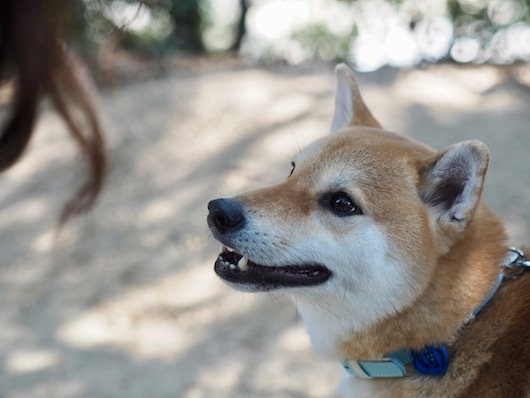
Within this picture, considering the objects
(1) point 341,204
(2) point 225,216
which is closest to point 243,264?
(2) point 225,216

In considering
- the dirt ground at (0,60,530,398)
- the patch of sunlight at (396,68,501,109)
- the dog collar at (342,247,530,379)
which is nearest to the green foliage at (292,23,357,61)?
the dirt ground at (0,60,530,398)

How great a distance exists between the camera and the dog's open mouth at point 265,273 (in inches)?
89.3

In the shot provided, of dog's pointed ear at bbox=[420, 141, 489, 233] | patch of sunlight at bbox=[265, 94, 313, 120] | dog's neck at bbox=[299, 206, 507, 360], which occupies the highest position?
dog's pointed ear at bbox=[420, 141, 489, 233]

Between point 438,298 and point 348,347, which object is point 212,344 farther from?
point 438,298

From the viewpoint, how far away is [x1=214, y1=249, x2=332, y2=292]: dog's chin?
7.44ft

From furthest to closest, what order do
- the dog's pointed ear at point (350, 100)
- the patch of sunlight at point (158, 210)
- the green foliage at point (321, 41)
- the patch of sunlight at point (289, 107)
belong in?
Result: the green foliage at point (321, 41)
the patch of sunlight at point (289, 107)
the patch of sunlight at point (158, 210)
the dog's pointed ear at point (350, 100)

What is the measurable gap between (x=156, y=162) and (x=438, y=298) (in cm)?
392

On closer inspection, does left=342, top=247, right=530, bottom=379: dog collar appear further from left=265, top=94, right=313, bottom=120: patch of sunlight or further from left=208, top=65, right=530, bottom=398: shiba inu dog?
left=265, top=94, right=313, bottom=120: patch of sunlight

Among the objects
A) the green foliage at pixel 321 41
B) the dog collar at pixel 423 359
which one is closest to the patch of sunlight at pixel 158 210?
the dog collar at pixel 423 359

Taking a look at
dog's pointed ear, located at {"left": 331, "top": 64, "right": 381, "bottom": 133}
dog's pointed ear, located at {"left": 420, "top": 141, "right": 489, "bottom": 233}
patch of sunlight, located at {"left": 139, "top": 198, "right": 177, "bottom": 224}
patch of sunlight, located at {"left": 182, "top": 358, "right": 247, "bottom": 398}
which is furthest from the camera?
patch of sunlight, located at {"left": 139, "top": 198, "right": 177, "bottom": 224}

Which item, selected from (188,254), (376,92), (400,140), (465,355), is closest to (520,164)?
(376,92)

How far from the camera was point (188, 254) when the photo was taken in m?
4.80

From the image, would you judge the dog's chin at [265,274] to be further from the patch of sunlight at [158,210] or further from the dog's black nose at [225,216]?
the patch of sunlight at [158,210]

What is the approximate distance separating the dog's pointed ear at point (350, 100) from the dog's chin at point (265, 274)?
0.80 meters
